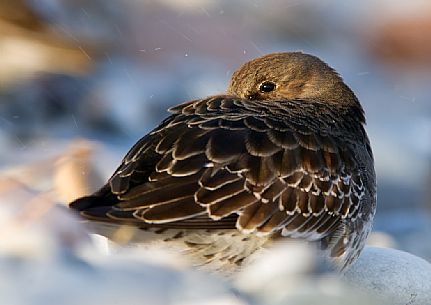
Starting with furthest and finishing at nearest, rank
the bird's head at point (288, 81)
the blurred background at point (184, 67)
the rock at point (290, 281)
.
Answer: the blurred background at point (184, 67), the bird's head at point (288, 81), the rock at point (290, 281)

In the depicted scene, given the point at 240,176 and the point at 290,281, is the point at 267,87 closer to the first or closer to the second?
the point at 240,176

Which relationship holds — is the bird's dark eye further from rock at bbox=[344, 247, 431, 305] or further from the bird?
rock at bbox=[344, 247, 431, 305]

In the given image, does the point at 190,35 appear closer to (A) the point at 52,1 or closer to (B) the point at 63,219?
(A) the point at 52,1

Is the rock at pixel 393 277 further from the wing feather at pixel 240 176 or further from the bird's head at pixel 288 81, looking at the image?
the bird's head at pixel 288 81

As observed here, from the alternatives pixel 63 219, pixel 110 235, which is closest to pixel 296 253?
pixel 110 235

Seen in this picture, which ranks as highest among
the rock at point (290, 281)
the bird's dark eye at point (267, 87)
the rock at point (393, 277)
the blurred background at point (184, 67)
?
the blurred background at point (184, 67)

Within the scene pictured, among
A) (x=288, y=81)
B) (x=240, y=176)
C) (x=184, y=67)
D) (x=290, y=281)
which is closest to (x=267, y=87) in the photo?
(x=288, y=81)

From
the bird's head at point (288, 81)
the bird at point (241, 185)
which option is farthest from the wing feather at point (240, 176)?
the bird's head at point (288, 81)
